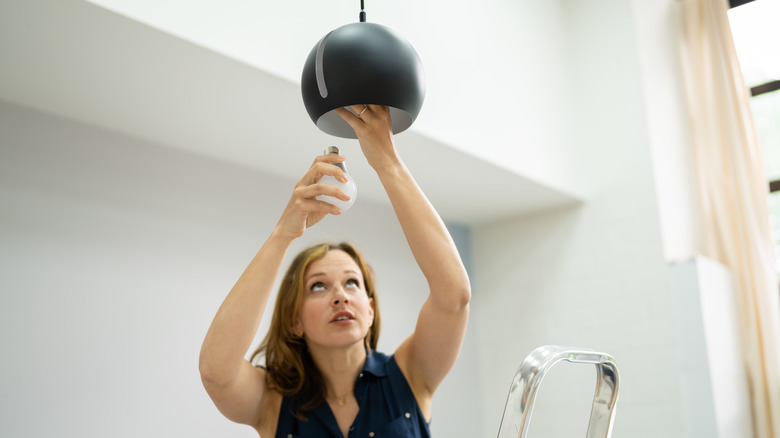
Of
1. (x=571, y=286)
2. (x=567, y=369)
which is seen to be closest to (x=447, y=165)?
(x=571, y=286)

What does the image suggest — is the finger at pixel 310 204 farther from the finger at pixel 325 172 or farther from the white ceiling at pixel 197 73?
the white ceiling at pixel 197 73

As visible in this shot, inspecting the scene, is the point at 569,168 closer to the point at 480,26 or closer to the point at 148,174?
the point at 480,26

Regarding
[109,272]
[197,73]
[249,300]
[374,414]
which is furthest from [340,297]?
[109,272]

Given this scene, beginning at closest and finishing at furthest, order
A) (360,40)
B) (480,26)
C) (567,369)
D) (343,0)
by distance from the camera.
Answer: (360,40), (343,0), (480,26), (567,369)

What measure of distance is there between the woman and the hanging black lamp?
0.41ft

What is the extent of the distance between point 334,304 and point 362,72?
2.49 feet

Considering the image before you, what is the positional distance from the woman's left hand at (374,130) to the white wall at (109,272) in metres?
1.24

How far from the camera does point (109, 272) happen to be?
6.73ft

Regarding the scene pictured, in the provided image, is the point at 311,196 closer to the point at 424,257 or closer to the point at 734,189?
the point at 424,257

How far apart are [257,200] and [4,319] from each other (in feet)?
3.24

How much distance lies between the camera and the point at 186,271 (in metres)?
2.27

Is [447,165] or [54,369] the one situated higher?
[447,165]

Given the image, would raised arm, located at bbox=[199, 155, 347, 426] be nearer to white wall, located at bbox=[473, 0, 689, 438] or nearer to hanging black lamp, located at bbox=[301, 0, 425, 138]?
hanging black lamp, located at bbox=[301, 0, 425, 138]

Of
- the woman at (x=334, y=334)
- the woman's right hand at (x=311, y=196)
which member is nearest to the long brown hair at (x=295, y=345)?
the woman at (x=334, y=334)
